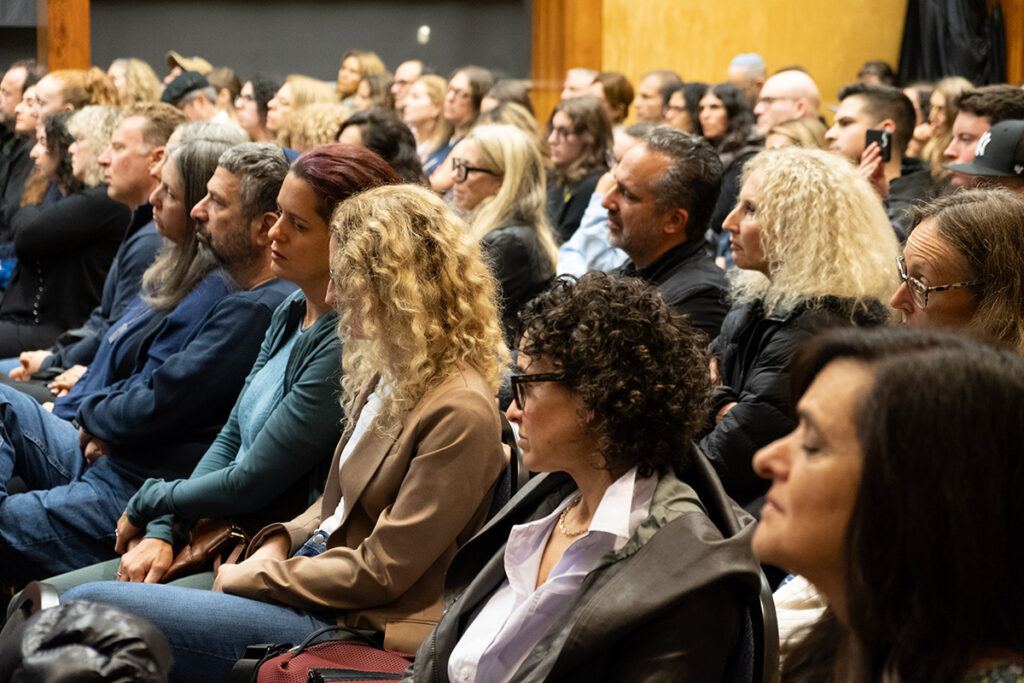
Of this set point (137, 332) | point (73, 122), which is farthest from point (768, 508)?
point (73, 122)

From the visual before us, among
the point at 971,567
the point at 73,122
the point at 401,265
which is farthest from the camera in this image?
the point at 73,122

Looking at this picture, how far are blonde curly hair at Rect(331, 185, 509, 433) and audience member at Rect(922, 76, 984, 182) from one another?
3434 mm

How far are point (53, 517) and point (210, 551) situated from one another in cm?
62

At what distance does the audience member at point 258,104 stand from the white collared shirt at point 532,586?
629cm

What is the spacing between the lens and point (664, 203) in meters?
3.72

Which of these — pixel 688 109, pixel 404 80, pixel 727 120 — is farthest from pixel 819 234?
pixel 404 80

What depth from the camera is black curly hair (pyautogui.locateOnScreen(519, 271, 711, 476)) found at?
1824 millimetres

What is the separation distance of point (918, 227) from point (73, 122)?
410cm

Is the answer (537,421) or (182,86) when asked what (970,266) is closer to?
(537,421)

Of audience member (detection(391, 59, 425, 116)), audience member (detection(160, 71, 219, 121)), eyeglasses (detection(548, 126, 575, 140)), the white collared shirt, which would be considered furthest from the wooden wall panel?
the white collared shirt

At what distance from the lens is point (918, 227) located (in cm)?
238

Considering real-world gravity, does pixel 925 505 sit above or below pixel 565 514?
above

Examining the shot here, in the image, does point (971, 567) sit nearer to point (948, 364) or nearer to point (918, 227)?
point (948, 364)

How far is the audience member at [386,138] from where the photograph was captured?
4.78 m
